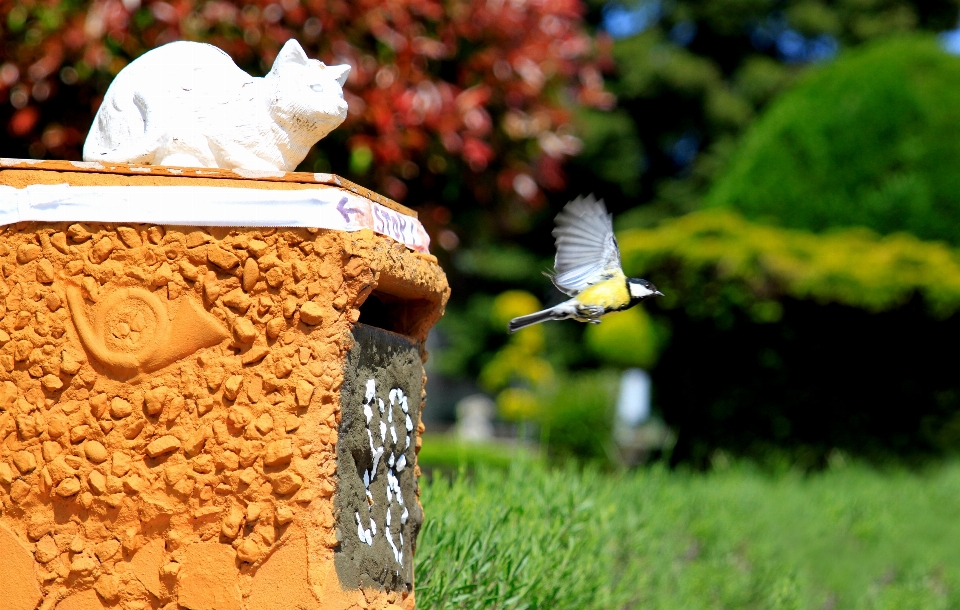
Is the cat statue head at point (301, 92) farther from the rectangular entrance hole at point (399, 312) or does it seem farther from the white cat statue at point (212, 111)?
the rectangular entrance hole at point (399, 312)

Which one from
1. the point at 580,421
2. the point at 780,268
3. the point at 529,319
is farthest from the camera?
the point at 580,421

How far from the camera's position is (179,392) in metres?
2.37

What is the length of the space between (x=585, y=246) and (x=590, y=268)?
0.21 feet

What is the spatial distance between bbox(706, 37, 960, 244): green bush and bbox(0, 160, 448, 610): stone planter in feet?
19.1

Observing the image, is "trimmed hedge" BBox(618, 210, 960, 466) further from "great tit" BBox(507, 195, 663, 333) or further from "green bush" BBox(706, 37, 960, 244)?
"great tit" BBox(507, 195, 663, 333)

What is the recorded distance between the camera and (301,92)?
252cm

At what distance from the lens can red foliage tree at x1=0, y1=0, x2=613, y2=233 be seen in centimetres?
423

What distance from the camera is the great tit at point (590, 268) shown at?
118 inches

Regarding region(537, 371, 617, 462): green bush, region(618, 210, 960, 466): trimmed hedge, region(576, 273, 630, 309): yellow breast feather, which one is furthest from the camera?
region(537, 371, 617, 462): green bush

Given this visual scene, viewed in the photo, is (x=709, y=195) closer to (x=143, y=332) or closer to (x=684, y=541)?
(x=684, y=541)

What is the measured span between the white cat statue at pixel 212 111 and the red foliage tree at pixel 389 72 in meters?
1.76

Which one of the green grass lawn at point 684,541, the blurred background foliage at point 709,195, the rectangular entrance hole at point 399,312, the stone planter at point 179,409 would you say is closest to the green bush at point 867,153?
the blurred background foliage at point 709,195

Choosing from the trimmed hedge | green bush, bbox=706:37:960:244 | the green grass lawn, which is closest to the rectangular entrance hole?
the green grass lawn

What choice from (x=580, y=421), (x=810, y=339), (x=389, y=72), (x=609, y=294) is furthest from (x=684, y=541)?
(x=580, y=421)
